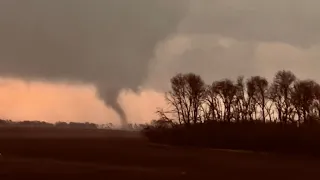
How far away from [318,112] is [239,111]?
72.5 ft

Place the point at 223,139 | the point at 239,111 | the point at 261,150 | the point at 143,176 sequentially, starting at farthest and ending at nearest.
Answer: the point at 239,111, the point at 223,139, the point at 261,150, the point at 143,176

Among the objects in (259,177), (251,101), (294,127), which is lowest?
(259,177)

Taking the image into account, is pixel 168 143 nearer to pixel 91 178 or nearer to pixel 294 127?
pixel 294 127

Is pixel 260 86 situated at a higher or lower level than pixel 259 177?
higher

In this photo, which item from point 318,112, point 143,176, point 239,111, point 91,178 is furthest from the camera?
point 239,111

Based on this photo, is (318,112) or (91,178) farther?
(318,112)

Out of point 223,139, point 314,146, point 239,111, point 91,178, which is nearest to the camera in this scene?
point 91,178

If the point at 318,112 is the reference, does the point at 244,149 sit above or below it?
below

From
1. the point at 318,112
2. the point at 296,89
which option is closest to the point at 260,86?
the point at 296,89

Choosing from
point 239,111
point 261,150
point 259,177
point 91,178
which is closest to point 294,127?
point 261,150

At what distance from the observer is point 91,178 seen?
43.2 metres

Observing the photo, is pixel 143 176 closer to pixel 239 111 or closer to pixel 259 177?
pixel 259 177

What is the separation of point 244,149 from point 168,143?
16724 mm

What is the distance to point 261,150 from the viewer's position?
9994 centimetres
